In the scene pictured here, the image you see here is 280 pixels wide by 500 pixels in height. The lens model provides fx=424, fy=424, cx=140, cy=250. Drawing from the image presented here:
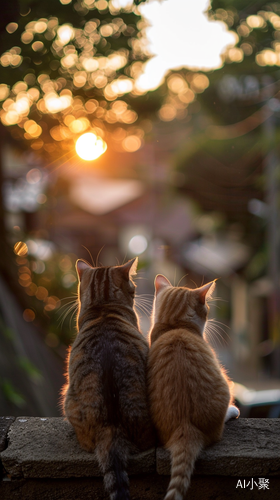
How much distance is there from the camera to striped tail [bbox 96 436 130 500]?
133cm

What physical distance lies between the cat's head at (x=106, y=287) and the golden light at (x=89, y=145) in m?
1.43

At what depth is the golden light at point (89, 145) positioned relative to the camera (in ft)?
10.1

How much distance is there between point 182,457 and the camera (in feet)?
4.46

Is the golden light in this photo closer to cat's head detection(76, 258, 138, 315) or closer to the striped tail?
cat's head detection(76, 258, 138, 315)

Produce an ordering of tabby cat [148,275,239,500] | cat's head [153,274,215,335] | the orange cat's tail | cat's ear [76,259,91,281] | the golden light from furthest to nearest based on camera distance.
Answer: the golden light
cat's ear [76,259,91,281]
cat's head [153,274,215,335]
tabby cat [148,275,239,500]
the orange cat's tail

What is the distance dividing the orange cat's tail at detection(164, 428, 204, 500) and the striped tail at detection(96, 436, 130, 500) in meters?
0.15

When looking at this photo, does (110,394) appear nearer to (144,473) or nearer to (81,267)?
(144,473)

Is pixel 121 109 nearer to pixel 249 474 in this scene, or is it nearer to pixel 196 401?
pixel 196 401

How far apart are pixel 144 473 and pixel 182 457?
0.66ft

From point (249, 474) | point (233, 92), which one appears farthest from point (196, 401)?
point (233, 92)

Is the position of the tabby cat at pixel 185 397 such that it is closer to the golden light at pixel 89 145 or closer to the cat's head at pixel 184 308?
the cat's head at pixel 184 308

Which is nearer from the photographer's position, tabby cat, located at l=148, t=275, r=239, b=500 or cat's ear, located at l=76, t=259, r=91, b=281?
tabby cat, located at l=148, t=275, r=239, b=500

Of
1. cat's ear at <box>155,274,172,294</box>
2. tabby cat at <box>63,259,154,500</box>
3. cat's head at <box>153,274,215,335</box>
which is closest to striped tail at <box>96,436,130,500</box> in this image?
tabby cat at <box>63,259,154,500</box>

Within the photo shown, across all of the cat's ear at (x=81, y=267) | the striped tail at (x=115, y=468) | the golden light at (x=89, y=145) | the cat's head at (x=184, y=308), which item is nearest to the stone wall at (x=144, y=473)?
the striped tail at (x=115, y=468)
